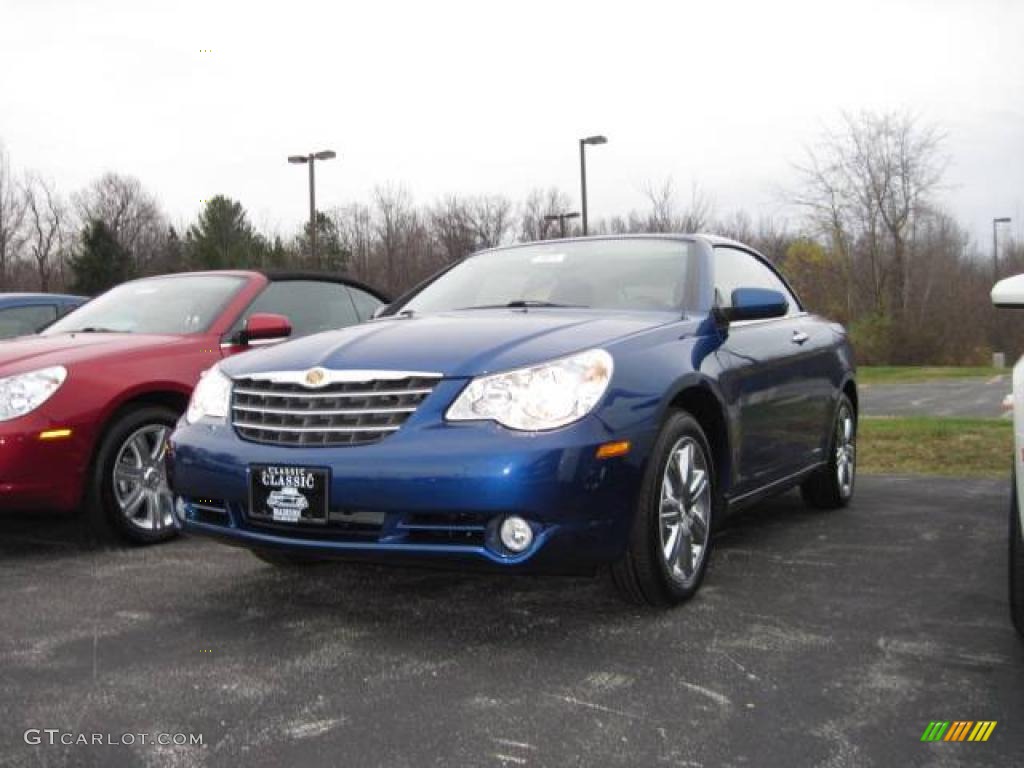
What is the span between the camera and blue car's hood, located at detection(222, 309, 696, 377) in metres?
3.53

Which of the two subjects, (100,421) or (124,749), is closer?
(124,749)

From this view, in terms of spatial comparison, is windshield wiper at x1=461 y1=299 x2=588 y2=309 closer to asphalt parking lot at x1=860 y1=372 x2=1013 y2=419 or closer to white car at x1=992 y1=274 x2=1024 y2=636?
white car at x1=992 y1=274 x2=1024 y2=636

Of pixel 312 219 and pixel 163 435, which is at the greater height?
pixel 312 219

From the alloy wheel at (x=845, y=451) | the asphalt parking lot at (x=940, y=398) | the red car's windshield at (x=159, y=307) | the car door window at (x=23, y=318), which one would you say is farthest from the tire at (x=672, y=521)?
the asphalt parking lot at (x=940, y=398)

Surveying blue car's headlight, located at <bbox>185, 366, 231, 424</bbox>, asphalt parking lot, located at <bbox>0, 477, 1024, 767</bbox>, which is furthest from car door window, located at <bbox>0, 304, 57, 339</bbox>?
blue car's headlight, located at <bbox>185, 366, 231, 424</bbox>

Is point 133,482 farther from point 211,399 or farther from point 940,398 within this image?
point 940,398

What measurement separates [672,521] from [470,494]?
0.94 metres

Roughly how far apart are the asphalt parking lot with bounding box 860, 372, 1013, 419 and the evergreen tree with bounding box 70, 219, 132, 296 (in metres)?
45.4

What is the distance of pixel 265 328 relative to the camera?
18.1 feet

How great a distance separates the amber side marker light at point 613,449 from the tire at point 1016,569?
1.24 metres

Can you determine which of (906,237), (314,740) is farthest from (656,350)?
(906,237)

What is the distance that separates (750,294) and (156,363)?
2.98 metres

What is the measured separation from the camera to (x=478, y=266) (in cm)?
531

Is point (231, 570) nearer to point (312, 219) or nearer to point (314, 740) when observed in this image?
point (314, 740)
